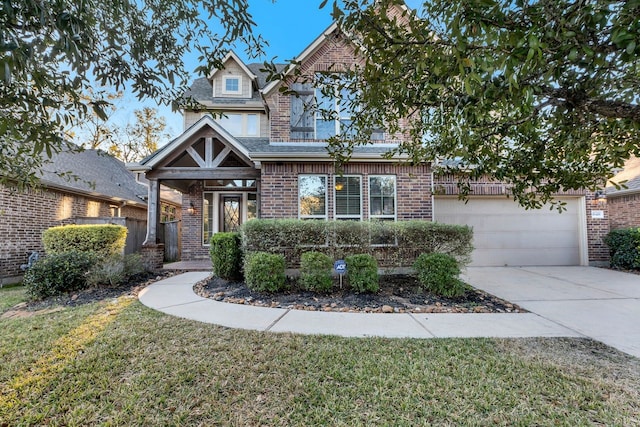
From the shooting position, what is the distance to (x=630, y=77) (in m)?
2.71

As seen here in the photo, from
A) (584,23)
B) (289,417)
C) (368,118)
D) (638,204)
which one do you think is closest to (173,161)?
(368,118)

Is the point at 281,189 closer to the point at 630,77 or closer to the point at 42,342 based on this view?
the point at 42,342

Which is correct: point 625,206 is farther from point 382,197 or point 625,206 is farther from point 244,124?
point 244,124

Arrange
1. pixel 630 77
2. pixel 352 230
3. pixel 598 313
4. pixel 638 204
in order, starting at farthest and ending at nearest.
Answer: pixel 638 204 < pixel 352 230 < pixel 598 313 < pixel 630 77

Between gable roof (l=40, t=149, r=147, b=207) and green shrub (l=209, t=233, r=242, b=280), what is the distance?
5.87m

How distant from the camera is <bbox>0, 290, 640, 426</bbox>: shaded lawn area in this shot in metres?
2.29

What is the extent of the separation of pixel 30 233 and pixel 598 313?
13.8 metres

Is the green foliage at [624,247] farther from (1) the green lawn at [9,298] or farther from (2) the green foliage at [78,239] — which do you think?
(1) the green lawn at [9,298]

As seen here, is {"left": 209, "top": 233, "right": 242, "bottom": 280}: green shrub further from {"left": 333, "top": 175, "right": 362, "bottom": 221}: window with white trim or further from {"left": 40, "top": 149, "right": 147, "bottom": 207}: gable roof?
{"left": 40, "top": 149, "right": 147, "bottom": 207}: gable roof

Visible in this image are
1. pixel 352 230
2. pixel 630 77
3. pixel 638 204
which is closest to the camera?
pixel 630 77

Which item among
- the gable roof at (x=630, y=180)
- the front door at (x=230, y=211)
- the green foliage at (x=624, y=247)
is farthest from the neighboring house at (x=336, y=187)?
the gable roof at (x=630, y=180)

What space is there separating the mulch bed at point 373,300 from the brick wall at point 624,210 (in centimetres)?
859

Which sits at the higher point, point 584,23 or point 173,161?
point 173,161

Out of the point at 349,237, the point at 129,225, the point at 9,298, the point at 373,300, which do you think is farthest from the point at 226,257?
the point at 129,225
